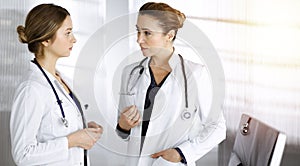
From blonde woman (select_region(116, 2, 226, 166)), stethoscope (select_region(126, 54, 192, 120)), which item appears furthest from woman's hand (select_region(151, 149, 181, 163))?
stethoscope (select_region(126, 54, 192, 120))

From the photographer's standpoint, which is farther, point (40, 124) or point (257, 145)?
point (257, 145)

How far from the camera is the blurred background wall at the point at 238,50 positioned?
210cm

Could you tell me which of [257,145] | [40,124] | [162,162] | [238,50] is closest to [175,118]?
[162,162]

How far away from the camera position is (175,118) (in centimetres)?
138

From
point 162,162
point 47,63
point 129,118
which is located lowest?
point 162,162

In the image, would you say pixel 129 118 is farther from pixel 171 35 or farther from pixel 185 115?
pixel 171 35

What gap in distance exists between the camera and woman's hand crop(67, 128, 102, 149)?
4.23 ft

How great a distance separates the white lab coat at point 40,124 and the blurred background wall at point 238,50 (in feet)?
2.55

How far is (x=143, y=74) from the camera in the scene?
1.42 metres

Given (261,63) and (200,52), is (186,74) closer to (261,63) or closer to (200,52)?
(200,52)

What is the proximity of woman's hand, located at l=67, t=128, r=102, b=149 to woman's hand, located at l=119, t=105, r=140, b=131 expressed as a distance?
8cm

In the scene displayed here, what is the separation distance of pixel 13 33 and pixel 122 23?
866 millimetres

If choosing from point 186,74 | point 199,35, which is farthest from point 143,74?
point 199,35

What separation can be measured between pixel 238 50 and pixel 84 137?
3.49ft
